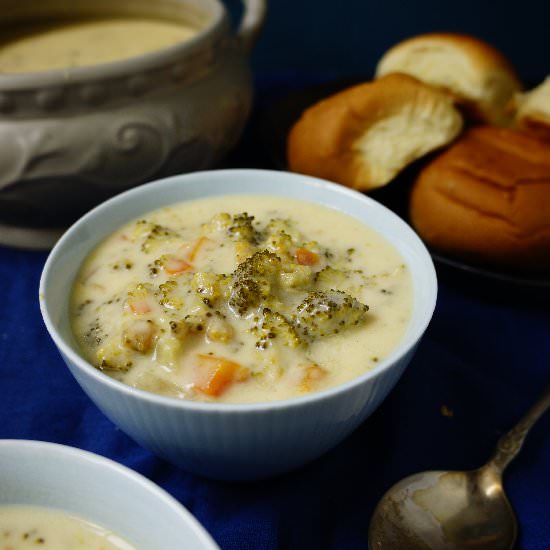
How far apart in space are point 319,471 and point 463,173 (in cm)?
107

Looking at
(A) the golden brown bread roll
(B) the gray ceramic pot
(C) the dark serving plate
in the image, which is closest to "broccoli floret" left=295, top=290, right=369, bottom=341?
(C) the dark serving plate

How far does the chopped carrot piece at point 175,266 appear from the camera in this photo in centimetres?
165

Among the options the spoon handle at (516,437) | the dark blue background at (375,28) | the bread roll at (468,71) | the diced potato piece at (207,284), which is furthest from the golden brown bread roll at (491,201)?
the dark blue background at (375,28)

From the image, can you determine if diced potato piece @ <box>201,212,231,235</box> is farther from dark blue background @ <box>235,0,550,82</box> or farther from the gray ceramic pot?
dark blue background @ <box>235,0,550,82</box>

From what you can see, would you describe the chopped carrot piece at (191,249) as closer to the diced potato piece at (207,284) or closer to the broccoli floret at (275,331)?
the diced potato piece at (207,284)

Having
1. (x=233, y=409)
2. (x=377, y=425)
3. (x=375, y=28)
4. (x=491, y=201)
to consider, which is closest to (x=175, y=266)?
(x=233, y=409)

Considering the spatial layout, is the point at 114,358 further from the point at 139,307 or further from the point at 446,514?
the point at 446,514

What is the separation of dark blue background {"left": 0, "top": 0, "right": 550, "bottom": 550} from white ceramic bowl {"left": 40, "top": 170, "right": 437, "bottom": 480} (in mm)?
104

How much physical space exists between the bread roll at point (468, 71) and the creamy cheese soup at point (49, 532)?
77.4 inches

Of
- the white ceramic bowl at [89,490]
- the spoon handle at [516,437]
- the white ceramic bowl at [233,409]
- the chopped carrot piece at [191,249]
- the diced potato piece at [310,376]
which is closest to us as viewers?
the white ceramic bowl at [89,490]

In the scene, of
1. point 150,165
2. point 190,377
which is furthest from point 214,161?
point 190,377

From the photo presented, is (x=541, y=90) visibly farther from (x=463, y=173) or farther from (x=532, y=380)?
(x=532, y=380)

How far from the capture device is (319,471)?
1.61 metres

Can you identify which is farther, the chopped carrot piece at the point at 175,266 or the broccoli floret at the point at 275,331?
the chopped carrot piece at the point at 175,266
